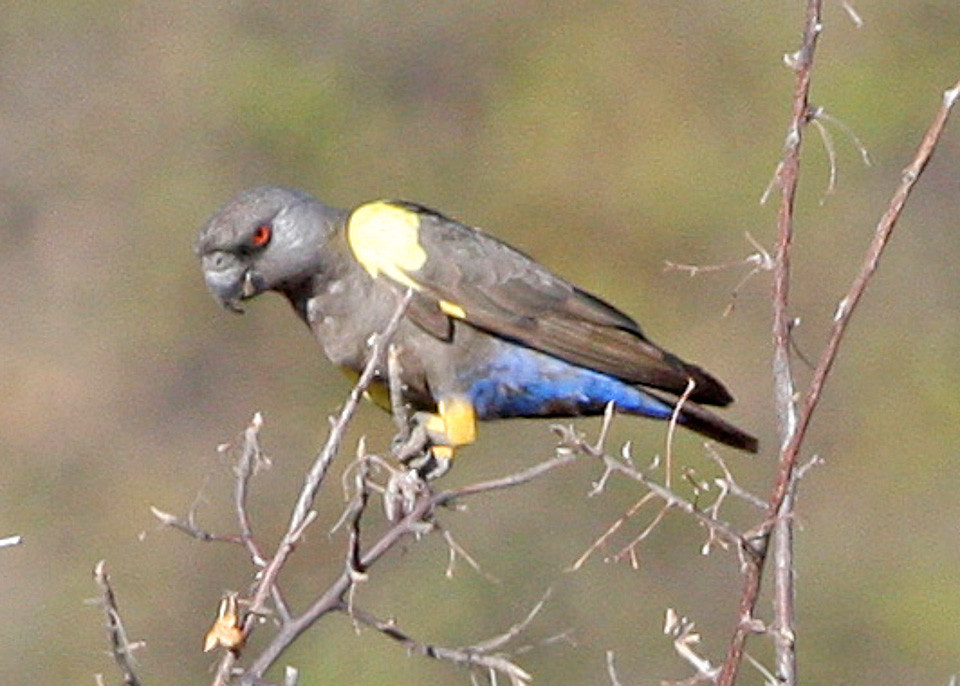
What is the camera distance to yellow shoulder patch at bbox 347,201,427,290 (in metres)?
4.86

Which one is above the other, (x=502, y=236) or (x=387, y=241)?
(x=387, y=241)

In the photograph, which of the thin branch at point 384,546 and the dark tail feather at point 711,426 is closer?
the thin branch at point 384,546

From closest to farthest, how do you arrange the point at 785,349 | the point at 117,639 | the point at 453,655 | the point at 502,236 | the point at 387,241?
the point at 117,639, the point at 453,655, the point at 785,349, the point at 387,241, the point at 502,236

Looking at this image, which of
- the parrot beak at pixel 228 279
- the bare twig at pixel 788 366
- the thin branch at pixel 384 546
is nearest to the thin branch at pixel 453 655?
the thin branch at pixel 384 546

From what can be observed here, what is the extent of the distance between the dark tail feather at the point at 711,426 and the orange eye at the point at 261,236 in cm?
88

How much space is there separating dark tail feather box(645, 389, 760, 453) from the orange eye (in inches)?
34.5

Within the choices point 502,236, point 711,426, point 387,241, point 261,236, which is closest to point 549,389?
point 711,426

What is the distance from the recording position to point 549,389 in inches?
199

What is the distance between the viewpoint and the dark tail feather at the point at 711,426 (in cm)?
491

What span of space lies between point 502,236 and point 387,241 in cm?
558

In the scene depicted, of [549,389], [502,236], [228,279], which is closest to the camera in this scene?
[228,279]

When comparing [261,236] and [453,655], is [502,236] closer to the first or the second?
[261,236]

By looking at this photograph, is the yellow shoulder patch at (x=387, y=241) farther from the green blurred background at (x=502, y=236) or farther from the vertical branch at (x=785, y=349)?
the green blurred background at (x=502, y=236)

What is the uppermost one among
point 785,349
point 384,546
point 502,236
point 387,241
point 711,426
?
point 785,349
